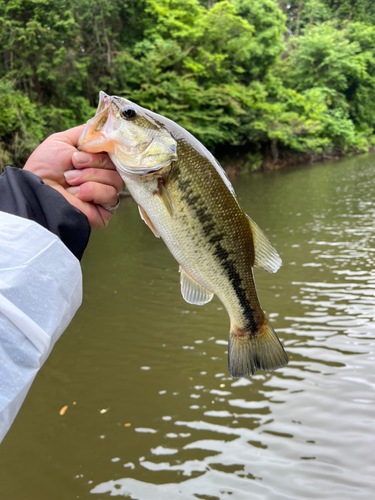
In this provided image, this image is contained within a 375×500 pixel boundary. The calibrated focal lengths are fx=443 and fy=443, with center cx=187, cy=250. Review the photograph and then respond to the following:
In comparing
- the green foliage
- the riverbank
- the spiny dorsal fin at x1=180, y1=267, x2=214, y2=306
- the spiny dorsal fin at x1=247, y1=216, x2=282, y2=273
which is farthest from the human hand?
the riverbank

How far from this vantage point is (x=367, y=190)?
17156mm

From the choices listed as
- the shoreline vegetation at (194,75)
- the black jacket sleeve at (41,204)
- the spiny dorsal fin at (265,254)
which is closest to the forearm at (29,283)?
the black jacket sleeve at (41,204)

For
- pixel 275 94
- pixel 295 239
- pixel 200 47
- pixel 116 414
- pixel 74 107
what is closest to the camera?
pixel 116 414

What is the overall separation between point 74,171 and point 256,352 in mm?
1152

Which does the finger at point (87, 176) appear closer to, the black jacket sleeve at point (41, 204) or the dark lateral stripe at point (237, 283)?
the black jacket sleeve at point (41, 204)

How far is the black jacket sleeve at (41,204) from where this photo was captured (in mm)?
1564

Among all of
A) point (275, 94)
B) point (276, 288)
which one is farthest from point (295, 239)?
point (275, 94)

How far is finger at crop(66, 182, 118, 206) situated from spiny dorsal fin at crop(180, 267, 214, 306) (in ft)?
1.55

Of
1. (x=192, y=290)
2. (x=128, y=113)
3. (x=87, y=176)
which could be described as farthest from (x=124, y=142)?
(x=192, y=290)

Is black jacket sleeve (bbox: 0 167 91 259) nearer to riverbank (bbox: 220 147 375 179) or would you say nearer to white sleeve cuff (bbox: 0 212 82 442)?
white sleeve cuff (bbox: 0 212 82 442)

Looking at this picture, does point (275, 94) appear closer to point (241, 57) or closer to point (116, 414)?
point (241, 57)

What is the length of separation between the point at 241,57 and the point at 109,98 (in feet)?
99.5

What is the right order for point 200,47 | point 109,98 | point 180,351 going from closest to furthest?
1. point 109,98
2. point 180,351
3. point 200,47

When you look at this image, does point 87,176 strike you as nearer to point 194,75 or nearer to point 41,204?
point 41,204
